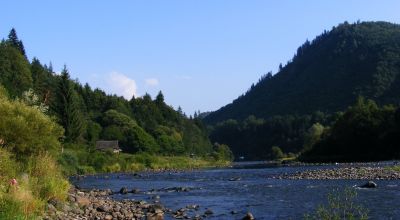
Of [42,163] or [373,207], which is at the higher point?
[42,163]

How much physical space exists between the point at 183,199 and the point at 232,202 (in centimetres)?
448

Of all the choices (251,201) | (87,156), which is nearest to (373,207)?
(251,201)

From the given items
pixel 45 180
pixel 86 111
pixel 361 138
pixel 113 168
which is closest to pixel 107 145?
pixel 86 111

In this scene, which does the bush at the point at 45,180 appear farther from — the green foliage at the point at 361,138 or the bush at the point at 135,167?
the green foliage at the point at 361,138

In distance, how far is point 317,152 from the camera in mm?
128875

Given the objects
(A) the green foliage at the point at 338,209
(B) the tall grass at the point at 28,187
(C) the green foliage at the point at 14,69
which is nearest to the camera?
(A) the green foliage at the point at 338,209

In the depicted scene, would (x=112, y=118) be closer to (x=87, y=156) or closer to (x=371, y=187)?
(x=87, y=156)

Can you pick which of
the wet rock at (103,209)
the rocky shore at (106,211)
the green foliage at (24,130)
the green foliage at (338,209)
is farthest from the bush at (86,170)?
the green foliage at (338,209)

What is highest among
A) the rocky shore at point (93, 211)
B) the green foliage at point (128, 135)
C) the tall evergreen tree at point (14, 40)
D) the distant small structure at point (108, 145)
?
the tall evergreen tree at point (14, 40)

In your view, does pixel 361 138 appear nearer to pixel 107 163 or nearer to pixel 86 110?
pixel 107 163

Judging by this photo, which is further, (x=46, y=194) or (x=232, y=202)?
(x=232, y=202)

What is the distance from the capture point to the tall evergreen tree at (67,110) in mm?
94812

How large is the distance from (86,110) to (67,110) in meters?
74.7

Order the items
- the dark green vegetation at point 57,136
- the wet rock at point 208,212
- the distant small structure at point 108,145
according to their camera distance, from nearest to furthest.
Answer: the dark green vegetation at point 57,136, the wet rock at point 208,212, the distant small structure at point 108,145
